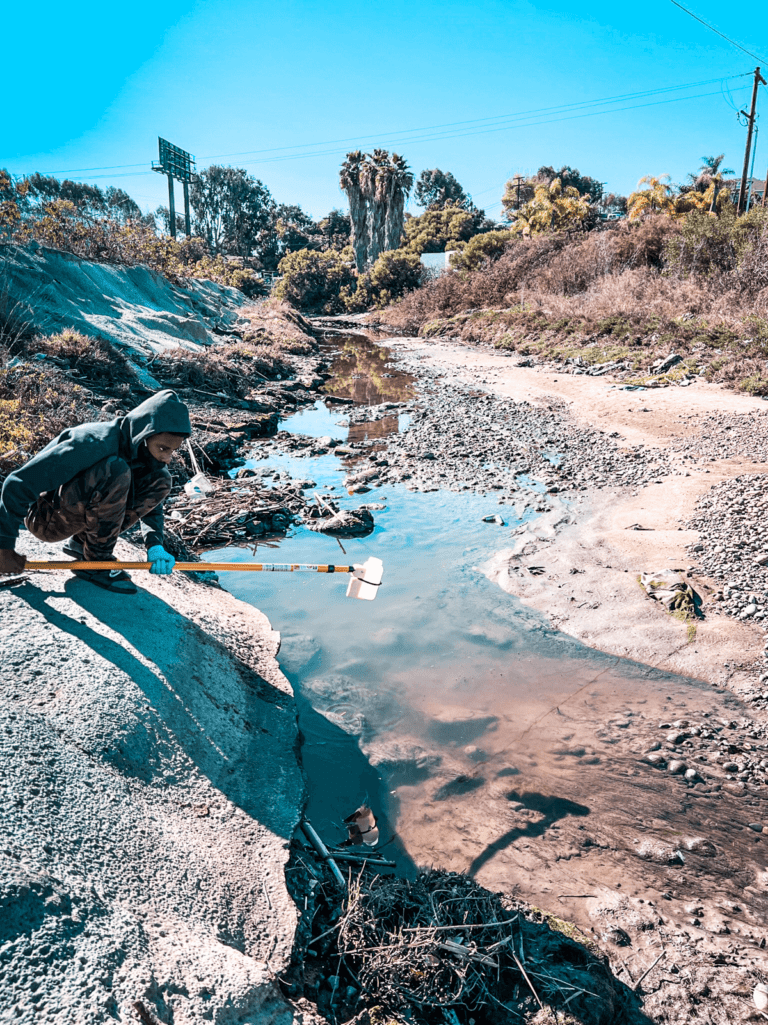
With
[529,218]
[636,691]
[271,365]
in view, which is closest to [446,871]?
[636,691]

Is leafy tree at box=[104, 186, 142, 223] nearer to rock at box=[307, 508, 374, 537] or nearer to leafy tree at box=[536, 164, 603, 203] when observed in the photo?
leafy tree at box=[536, 164, 603, 203]

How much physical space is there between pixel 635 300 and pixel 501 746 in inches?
707

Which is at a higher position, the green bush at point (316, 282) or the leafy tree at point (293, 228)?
the leafy tree at point (293, 228)

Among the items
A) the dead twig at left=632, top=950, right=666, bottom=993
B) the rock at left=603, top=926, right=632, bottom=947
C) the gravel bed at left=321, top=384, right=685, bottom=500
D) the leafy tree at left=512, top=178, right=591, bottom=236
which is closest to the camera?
the dead twig at left=632, top=950, right=666, bottom=993

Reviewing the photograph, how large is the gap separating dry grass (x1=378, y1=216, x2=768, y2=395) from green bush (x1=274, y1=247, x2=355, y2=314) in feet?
59.0

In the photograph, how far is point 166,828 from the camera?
281cm

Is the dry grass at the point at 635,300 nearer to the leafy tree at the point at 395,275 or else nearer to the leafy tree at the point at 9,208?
the leafy tree at the point at 395,275

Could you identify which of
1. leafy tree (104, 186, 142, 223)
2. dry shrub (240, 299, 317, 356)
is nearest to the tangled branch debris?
dry shrub (240, 299, 317, 356)

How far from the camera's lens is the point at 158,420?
3.63 m

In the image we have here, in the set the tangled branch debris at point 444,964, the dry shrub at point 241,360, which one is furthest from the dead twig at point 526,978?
the dry shrub at point 241,360

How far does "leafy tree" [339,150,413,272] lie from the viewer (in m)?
48.0

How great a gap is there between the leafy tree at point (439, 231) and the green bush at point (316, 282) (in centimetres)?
650

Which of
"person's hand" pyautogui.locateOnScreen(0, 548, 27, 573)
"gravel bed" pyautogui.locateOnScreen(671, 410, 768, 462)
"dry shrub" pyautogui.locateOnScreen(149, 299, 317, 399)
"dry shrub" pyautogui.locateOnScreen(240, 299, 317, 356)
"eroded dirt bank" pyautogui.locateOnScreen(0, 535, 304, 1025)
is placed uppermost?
"dry shrub" pyautogui.locateOnScreen(240, 299, 317, 356)

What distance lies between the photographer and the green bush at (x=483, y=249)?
1299 inches
